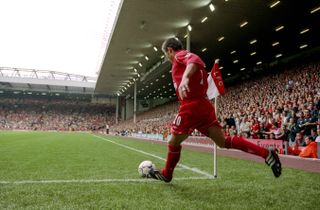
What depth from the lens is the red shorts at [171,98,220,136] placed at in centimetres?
446

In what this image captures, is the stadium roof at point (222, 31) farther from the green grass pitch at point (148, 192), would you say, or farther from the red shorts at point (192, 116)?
the red shorts at point (192, 116)

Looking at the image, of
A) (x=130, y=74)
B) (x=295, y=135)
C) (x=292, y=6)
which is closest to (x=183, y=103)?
(x=295, y=135)

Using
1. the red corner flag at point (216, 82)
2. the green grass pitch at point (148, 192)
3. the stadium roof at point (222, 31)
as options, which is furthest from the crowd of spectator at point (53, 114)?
the red corner flag at point (216, 82)

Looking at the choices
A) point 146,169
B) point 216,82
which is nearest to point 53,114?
point 146,169

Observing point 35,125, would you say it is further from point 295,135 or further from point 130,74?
point 295,135

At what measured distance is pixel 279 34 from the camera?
30219mm

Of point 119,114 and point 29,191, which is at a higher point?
point 119,114

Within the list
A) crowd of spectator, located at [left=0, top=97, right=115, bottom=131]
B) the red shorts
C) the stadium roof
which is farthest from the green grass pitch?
crowd of spectator, located at [left=0, top=97, right=115, bottom=131]

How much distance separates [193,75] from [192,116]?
583mm

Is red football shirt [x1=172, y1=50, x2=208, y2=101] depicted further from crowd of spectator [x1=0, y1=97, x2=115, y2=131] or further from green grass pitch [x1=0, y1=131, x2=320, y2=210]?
crowd of spectator [x1=0, y1=97, x2=115, y2=131]

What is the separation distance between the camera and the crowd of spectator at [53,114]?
75.4 m

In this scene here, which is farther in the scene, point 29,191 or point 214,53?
point 214,53

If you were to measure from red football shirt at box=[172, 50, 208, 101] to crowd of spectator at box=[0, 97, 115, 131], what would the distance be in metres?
72.9

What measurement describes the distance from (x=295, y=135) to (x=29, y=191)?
37.5 feet
